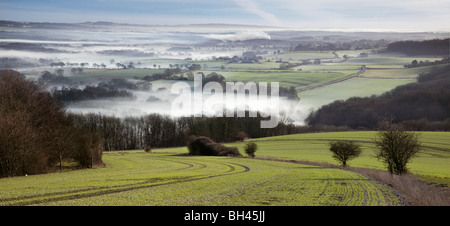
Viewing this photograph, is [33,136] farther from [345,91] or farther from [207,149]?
[345,91]

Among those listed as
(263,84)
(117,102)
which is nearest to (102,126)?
(117,102)

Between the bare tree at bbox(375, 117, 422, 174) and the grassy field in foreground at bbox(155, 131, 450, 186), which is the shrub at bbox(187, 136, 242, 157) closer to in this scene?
the grassy field in foreground at bbox(155, 131, 450, 186)

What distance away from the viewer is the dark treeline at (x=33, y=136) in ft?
95.9

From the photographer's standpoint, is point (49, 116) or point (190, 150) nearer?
point (49, 116)

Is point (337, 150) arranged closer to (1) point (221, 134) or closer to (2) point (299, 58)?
(1) point (221, 134)

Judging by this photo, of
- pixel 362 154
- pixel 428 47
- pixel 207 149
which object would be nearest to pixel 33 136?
pixel 207 149

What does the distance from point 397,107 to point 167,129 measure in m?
60.4

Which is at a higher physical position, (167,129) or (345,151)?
(345,151)

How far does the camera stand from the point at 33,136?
3114 centimetres

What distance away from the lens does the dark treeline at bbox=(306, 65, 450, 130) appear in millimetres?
92375

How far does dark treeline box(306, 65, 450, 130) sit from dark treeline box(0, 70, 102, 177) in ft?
234
